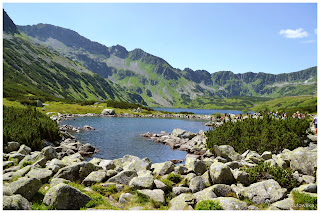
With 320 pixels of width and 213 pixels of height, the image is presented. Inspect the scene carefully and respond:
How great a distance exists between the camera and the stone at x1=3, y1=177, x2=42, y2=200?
11.1 m

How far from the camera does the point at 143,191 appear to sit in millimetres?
13664

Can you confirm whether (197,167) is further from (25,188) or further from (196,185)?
(25,188)

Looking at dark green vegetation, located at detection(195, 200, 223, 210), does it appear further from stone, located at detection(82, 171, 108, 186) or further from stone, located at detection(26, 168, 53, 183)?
stone, located at detection(26, 168, 53, 183)

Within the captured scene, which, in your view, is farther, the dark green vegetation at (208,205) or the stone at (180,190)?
the stone at (180,190)

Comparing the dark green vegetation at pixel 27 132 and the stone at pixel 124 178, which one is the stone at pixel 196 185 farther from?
the dark green vegetation at pixel 27 132

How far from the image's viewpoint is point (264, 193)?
42.3ft

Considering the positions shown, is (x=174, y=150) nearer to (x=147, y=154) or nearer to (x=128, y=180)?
(x=147, y=154)

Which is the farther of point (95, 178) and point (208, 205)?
point (95, 178)

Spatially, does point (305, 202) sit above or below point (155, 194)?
above

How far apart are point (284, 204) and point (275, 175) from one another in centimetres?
436

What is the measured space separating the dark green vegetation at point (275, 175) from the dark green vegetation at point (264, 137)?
467 inches

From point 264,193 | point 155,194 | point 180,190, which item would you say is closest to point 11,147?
point 155,194

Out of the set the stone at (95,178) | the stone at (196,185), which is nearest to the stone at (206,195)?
the stone at (196,185)

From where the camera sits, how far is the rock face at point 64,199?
10828mm
